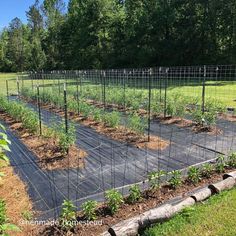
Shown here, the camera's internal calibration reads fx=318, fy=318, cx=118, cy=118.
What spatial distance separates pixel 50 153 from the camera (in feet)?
18.0

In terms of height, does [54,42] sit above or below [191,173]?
above

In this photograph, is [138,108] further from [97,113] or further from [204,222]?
[204,222]

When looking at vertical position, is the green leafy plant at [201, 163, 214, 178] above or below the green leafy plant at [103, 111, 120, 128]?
below

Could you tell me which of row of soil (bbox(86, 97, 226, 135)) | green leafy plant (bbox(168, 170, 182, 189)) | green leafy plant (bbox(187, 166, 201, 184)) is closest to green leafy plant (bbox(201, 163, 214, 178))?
green leafy plant (bbox(187, 166, 201, 184))

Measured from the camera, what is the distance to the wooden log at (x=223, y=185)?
387cm

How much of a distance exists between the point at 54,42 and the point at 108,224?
36963 mm

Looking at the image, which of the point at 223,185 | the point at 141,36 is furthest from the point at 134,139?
the point at 141,36

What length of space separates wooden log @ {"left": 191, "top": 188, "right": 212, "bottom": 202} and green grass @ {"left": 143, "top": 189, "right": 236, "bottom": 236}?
0.25ft

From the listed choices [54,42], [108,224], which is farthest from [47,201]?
[54,42]

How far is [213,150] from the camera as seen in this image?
5.70m

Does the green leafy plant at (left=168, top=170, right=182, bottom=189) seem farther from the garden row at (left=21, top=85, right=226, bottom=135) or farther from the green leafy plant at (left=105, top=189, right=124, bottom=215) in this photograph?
the garden row at (left=21, top=85, right=226, bottom=135)

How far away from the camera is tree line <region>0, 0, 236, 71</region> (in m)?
24.0

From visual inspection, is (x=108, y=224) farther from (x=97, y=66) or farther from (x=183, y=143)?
(x=97, y=66)

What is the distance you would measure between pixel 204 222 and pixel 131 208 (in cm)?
79
